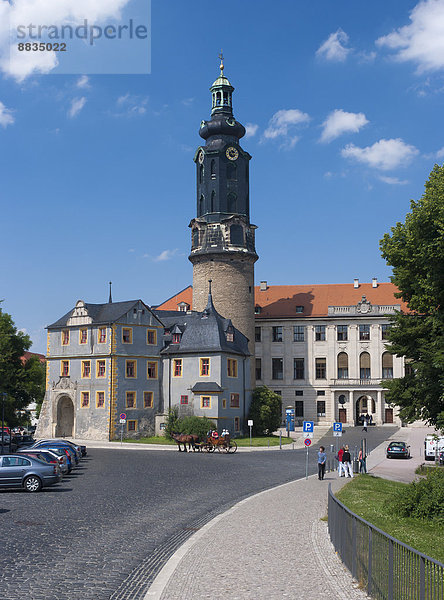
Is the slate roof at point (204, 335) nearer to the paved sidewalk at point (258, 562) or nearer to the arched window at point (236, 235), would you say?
the arched window at point (236, 235)

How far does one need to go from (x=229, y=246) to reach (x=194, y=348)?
16.3m

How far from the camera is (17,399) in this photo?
229ft

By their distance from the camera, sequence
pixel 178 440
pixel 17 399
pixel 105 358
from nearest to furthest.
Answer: pixel 178 440
pixel 105 358
pixel 17 399

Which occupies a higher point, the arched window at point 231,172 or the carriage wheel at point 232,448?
the arched window at point 231,172

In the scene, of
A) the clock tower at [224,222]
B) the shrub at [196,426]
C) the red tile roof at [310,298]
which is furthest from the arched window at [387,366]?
the shrub at [196,426]

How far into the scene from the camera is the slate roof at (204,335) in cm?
6512

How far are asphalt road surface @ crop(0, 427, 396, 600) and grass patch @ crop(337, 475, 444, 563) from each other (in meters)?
4.02

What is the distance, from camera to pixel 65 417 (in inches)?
2662

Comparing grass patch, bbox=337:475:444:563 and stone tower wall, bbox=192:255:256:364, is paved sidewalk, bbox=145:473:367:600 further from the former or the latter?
stone tower wall, bbox=192:255:256:364

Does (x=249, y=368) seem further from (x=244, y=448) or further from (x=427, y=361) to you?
(x=427, y=361)

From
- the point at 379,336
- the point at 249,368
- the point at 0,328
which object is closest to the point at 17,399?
the point at 0,328

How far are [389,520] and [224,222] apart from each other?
205 ft

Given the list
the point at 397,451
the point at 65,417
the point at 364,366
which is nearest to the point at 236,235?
the point at 364,366

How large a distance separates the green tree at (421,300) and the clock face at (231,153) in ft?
155
